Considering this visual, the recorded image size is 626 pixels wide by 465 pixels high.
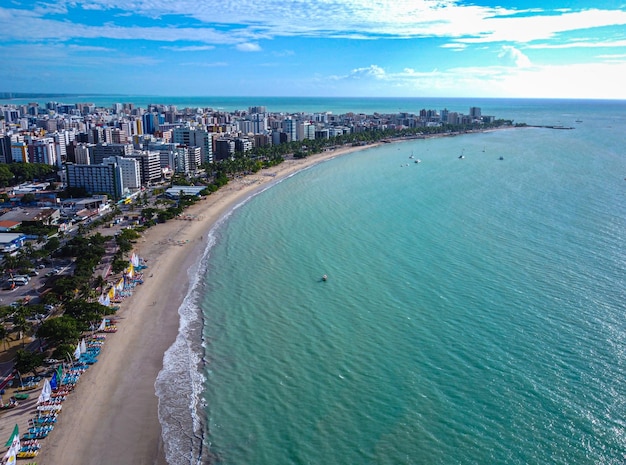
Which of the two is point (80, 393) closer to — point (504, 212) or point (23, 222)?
point (23, 222)

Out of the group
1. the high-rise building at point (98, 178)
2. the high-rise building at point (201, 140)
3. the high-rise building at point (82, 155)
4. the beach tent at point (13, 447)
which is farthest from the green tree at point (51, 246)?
the high-rise building at point (201, 140)

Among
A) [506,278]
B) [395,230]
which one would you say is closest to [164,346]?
[506,278]

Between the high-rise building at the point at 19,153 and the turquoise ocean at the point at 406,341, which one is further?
the high-rise building at the point at 19,153

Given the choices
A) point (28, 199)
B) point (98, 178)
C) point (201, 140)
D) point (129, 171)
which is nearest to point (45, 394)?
point (28, 199)

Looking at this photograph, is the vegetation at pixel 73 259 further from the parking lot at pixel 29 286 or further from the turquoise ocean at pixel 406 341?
the turquoise ocean at pixel 406 341

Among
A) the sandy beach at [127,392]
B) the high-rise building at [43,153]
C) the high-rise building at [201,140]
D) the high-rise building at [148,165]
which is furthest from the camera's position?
the high-rise building at [201,140]

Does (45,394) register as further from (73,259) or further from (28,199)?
(28,199)
